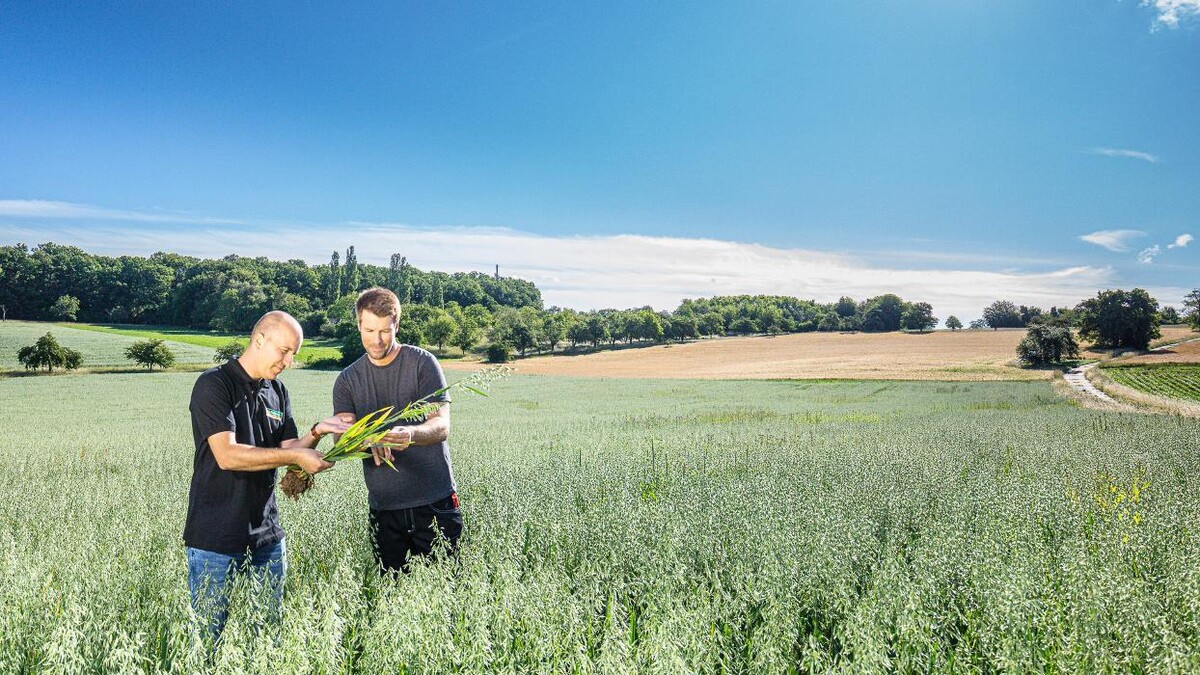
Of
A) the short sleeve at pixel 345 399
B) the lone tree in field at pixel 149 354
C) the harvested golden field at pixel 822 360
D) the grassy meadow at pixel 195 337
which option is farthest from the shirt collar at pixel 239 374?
the grassy meadow at pixel 195 337

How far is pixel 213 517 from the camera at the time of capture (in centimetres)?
318

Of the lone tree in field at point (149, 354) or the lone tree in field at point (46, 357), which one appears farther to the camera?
the lone tree in field at point (149, 354)

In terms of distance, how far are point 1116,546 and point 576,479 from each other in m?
4.59

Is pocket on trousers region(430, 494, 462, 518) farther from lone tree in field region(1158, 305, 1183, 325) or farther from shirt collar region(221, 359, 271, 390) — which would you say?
lone tree in field region(1158, 305, 1183, 325)

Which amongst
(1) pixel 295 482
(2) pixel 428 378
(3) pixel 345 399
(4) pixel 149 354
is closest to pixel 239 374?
(1) pixel 295 482

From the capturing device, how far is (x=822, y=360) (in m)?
65.7

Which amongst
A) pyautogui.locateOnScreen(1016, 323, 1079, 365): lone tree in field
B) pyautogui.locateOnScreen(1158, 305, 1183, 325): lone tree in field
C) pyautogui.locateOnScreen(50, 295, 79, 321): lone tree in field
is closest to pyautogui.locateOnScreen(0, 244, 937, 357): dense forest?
pyautogui.locateOnScreen(50, 295, 79, 321): lone tree in field

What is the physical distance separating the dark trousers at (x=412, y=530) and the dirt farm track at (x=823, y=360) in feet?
158

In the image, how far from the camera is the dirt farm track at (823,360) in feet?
172

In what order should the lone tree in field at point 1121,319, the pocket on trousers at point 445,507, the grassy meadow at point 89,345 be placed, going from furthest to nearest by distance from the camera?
1. the lone tree in field at point 1121,319
2. the grassy meadow at point 89,345
3. the pocket on trousers at point 445,507

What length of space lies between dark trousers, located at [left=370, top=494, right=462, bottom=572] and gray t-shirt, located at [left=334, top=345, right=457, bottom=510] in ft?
0.27

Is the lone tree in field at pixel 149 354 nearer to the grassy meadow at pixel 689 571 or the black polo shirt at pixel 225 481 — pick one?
the grassy meadow at pixel 689 571

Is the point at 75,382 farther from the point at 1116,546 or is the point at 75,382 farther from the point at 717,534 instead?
the point at 1116,546

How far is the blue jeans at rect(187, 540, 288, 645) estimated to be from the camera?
2871 millimetres
